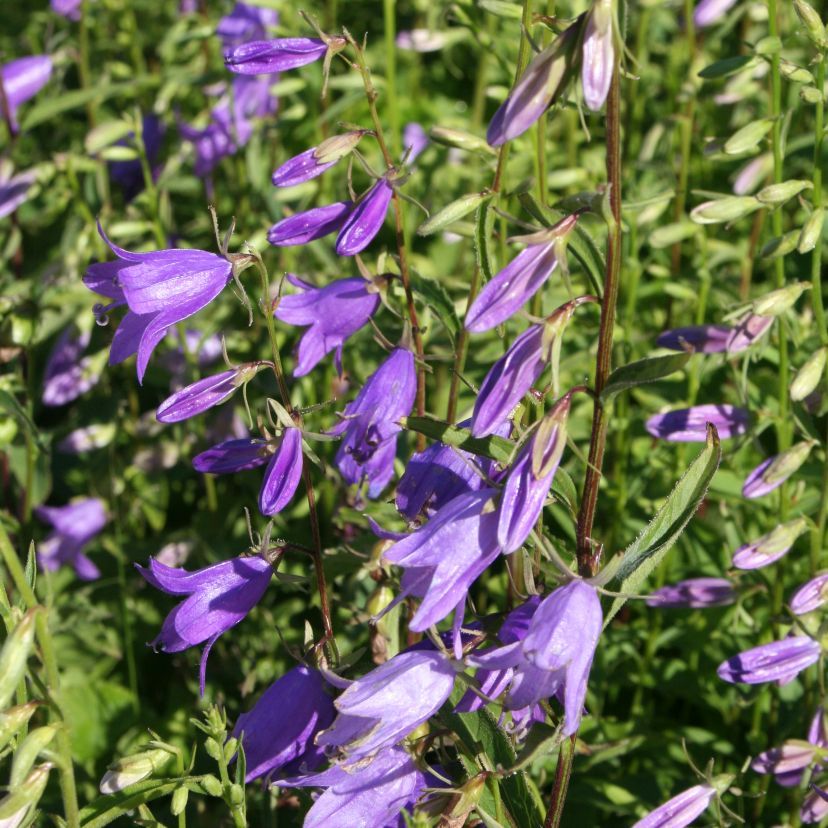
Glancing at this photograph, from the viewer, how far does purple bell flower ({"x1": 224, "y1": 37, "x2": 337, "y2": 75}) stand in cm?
242

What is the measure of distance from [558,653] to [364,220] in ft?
3.48

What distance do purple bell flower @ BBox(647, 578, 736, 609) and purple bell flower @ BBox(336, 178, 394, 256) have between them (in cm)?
137

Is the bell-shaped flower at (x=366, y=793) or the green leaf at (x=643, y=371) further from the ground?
the green leaf at (x=643, y=371)

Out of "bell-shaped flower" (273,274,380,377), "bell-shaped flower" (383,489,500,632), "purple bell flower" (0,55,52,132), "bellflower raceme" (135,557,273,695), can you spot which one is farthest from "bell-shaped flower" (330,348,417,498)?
"purple bell flower" (0,55,52,132)

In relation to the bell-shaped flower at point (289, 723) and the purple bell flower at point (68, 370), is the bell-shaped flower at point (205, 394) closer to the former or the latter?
the bell-shaped flower at point (289, 723)

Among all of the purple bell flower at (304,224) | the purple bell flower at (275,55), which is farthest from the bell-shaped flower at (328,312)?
the purple bell flower at (275,55)

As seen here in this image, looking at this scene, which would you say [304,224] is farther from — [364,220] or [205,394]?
[205,394]

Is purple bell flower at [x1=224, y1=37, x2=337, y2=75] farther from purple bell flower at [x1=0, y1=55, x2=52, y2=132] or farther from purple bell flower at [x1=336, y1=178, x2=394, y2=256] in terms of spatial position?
purple bell flower at [x1=0, y1=55, x2=52, y2=132]

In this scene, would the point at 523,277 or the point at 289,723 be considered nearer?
the point at 523,277

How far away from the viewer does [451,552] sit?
5.66ft

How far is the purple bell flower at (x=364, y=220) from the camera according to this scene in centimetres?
226

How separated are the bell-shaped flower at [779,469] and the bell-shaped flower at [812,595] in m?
0.28

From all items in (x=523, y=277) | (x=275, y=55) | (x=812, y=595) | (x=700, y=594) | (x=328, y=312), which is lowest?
(x=700, y=594)

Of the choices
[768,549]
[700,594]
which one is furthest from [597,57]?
[700,594]
